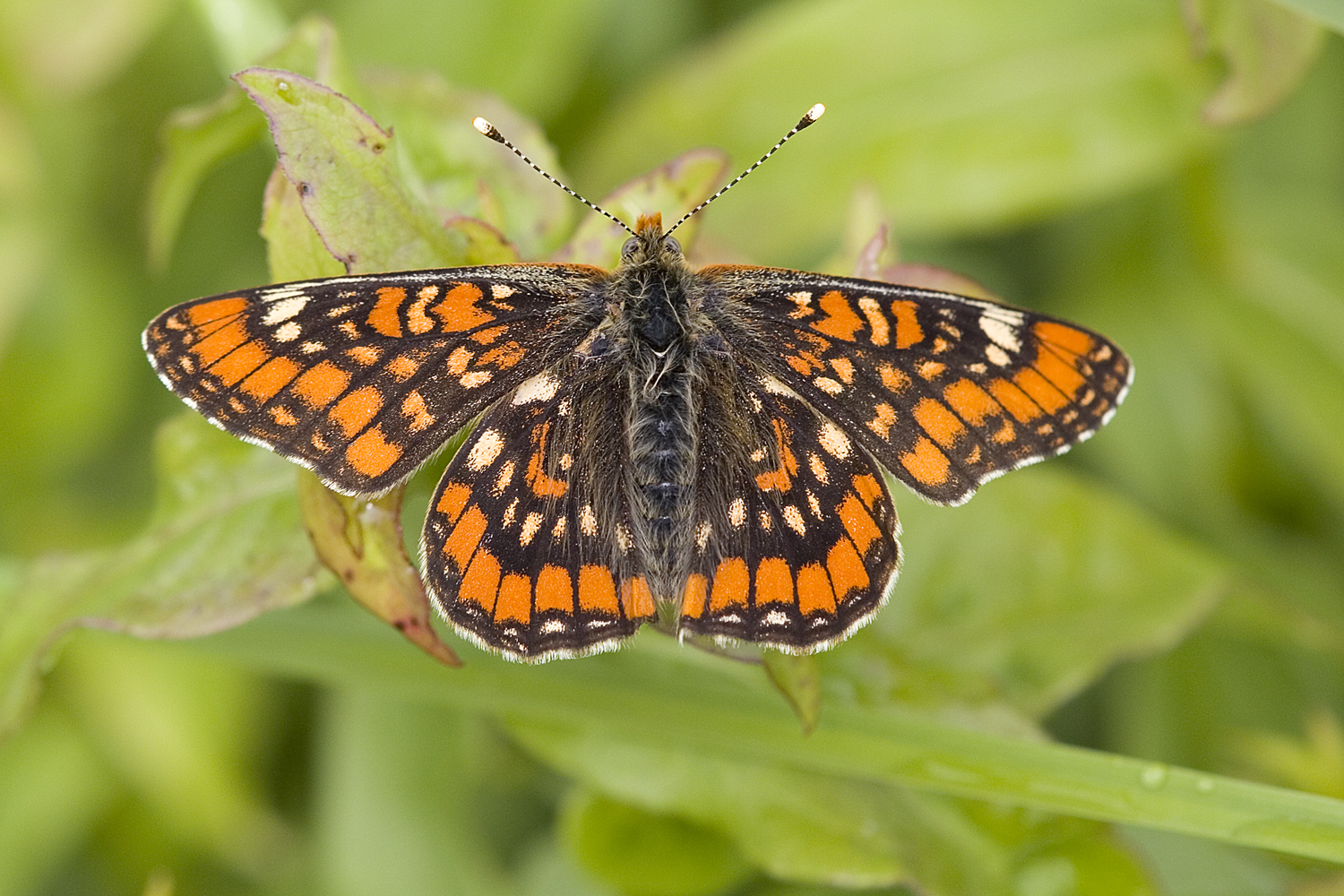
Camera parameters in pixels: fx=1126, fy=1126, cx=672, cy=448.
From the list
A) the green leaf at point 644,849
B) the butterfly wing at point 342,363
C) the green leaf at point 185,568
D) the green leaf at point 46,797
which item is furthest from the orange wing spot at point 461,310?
the green leaf at point 46,797

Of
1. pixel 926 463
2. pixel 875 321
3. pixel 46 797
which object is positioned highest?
pixel 875 321

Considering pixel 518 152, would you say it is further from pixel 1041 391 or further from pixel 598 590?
pixel 1041 391

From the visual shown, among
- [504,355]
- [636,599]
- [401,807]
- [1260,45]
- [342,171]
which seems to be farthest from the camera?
[401,807]

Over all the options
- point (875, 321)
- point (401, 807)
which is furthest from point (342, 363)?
point (401, 807)

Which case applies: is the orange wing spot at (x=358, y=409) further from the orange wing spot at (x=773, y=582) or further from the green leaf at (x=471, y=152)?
the orange wing spot at (x=773, y=582)

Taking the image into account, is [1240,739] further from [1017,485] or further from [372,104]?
[372,104]

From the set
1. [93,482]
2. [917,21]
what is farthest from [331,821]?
[917,21]
